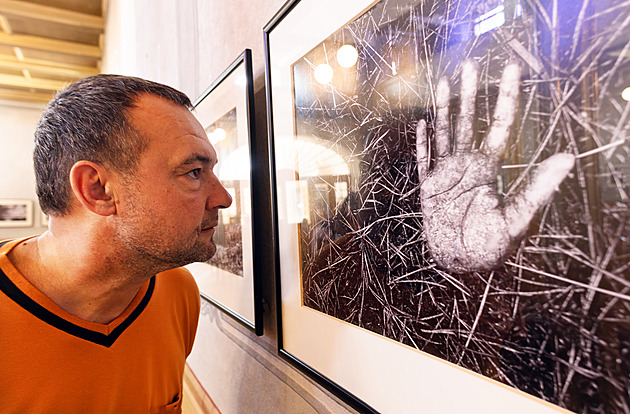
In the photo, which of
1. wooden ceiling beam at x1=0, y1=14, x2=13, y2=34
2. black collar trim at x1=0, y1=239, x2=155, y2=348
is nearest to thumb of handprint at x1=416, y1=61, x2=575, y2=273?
black collar trim at x1=0, y1=239, x2=155, y2=348

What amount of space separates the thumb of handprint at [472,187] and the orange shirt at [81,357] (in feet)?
2.44

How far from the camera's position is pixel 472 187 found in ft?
1.09

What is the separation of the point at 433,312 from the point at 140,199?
0.53m

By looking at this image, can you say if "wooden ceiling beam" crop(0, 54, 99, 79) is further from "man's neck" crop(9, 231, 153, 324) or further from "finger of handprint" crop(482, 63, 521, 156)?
"finger of handprint" crop(482, 63, 521, 156)

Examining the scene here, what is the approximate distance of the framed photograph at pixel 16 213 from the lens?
14.8ft

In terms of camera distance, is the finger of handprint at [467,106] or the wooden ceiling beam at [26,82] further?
the wooden ceiling beam at [26,82]

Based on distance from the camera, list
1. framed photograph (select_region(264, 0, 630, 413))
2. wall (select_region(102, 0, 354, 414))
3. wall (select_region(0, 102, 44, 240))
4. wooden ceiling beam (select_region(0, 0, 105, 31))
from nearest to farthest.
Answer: framed photograph (select_region(264, 0, 630, 413)) → wall (select_region(102, 0, 354, 414)) → wooden ceiling beam (select_region(0, 0, 105, 31)) → wall (select_region(0, 102, 44, 240))

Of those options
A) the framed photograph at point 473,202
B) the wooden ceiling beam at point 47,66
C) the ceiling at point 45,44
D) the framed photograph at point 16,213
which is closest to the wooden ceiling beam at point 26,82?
the ceiling at point 45,44

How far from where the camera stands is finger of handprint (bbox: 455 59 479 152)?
32 cm

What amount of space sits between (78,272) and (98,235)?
11 cm

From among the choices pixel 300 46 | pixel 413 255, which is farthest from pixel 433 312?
pixel 300 46

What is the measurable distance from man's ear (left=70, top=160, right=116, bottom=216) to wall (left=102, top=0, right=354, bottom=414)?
32 centimetres

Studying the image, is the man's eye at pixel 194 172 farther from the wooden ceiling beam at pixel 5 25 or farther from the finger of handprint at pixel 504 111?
the wooden ceiling beam at pixel 5 25

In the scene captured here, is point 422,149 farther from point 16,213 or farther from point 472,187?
point 16,213
